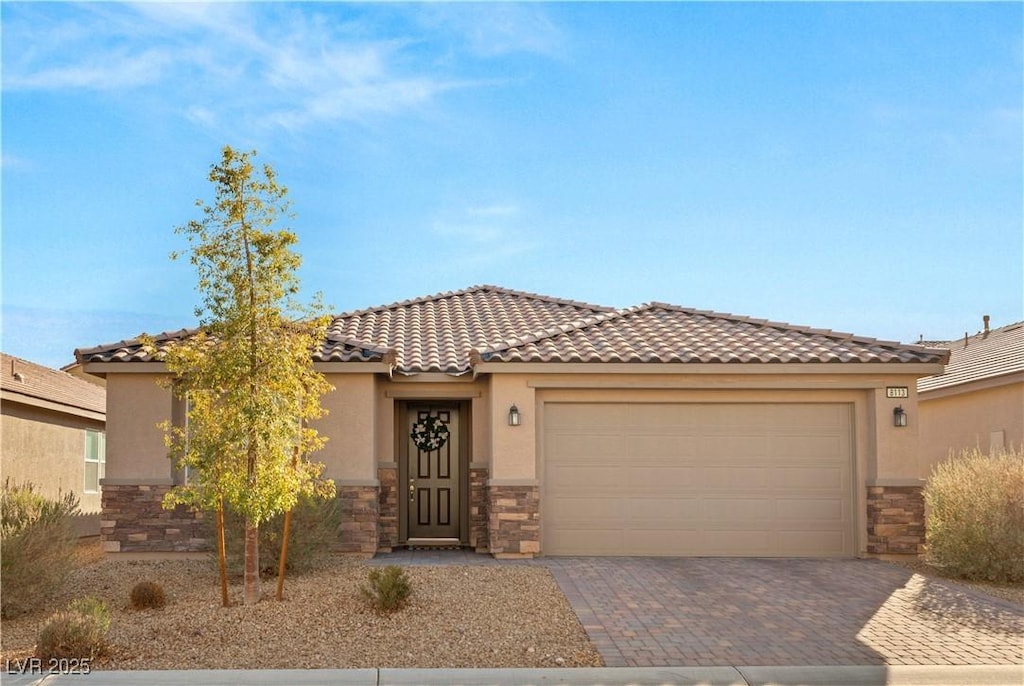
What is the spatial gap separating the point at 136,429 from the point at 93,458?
898 centimetres

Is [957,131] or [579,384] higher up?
[957,131]

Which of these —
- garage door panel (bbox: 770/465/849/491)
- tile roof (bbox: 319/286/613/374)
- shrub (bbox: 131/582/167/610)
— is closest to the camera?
shrub (bbox: 131/582/167/610)

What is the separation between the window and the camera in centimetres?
2108

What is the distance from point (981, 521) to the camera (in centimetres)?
1189

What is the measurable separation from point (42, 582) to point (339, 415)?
16.4 feet

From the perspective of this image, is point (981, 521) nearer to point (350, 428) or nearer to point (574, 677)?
point (574, 677)

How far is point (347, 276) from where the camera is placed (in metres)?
19.7

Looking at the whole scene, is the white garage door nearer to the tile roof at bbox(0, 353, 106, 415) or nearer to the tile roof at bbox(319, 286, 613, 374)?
the tile roof at bbox(319, 286, 613, 374)

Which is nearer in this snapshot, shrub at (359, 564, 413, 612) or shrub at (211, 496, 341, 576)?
shrub at (359, 564, 413, 612)

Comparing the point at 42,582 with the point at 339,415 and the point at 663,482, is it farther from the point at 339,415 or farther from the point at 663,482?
the point at 663,482

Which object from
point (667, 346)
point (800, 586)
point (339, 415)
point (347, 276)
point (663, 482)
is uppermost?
point (347, 276)

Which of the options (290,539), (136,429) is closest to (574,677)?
(290,539)

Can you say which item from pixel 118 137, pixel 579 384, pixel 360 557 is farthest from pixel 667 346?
pixel 118 137

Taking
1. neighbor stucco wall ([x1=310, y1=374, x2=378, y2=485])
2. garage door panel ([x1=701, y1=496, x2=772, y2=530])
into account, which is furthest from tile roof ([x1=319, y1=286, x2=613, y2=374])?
garage door panel ([x1=701, y1=496, x2=772, y2=530])
